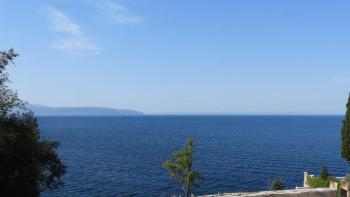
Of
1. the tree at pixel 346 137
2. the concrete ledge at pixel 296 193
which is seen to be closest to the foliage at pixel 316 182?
the tree at pixel 346 137

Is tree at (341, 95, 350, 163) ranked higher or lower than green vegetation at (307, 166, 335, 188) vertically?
higher

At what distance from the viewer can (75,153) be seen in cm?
13438

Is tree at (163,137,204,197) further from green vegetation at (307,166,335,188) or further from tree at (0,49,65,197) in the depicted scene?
tree at (0,49,65,197)

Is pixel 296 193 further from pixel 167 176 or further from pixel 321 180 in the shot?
pixel 167 176

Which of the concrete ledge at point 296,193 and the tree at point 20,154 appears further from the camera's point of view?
the concrete ledge at point 296,193

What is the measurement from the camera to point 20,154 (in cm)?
2444

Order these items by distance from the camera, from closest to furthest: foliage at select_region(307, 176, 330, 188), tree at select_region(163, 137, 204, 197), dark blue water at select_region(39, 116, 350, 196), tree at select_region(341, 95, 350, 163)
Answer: tree at select_region(341, 95, 350, 163) < foliage at select_region(307, 176, 330, 188) < tree at select_region(163, 137, 204, 197) < dark blue water at select_region(39, 116, 350, 196)

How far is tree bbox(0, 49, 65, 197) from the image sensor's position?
2381cm

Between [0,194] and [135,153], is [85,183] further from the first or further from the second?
[0,194]

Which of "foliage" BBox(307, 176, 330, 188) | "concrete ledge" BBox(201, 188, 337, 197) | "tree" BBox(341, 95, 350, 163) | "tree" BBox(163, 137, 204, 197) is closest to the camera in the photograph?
"concrete ledge" BBox(201, 188, 337, 197)

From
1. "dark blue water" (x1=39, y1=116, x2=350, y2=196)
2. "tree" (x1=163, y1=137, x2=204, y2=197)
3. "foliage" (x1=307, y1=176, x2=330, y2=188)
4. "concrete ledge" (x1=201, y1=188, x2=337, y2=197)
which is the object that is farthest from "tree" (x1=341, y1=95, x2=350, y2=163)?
"dark blue water" (x1=39, y1=116, x2=350, y2=196)

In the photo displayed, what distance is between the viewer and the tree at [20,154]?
2381 cm

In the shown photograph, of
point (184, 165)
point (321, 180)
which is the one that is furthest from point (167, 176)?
point (321, 180)

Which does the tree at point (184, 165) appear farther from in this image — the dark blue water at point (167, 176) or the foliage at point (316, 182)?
the dark blue water at point (167, 176)
